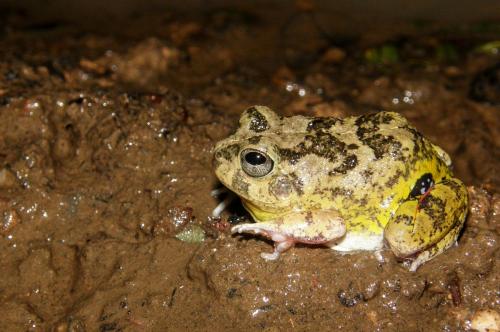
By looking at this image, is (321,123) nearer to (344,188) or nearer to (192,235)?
(344,188)

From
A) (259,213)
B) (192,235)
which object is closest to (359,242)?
(259,213)

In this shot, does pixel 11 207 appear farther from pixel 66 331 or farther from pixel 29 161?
pixel 66 331

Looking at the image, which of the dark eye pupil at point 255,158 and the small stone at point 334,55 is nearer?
the dark eye pupil at point 255,158

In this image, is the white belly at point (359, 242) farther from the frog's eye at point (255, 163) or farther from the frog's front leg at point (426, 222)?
the frog's eye at point (255, 163)

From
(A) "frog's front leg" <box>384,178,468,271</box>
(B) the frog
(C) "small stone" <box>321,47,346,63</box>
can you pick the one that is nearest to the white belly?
(B) the frog

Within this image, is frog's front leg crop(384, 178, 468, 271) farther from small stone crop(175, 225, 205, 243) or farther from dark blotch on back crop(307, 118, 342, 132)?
small stone crop(175, 225, 205, 243)

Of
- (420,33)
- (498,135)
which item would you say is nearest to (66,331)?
(498,135)

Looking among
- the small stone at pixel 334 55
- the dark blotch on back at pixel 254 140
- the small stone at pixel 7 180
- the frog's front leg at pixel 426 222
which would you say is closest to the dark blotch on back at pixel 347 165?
the frog's front leg at pixel 426 222
